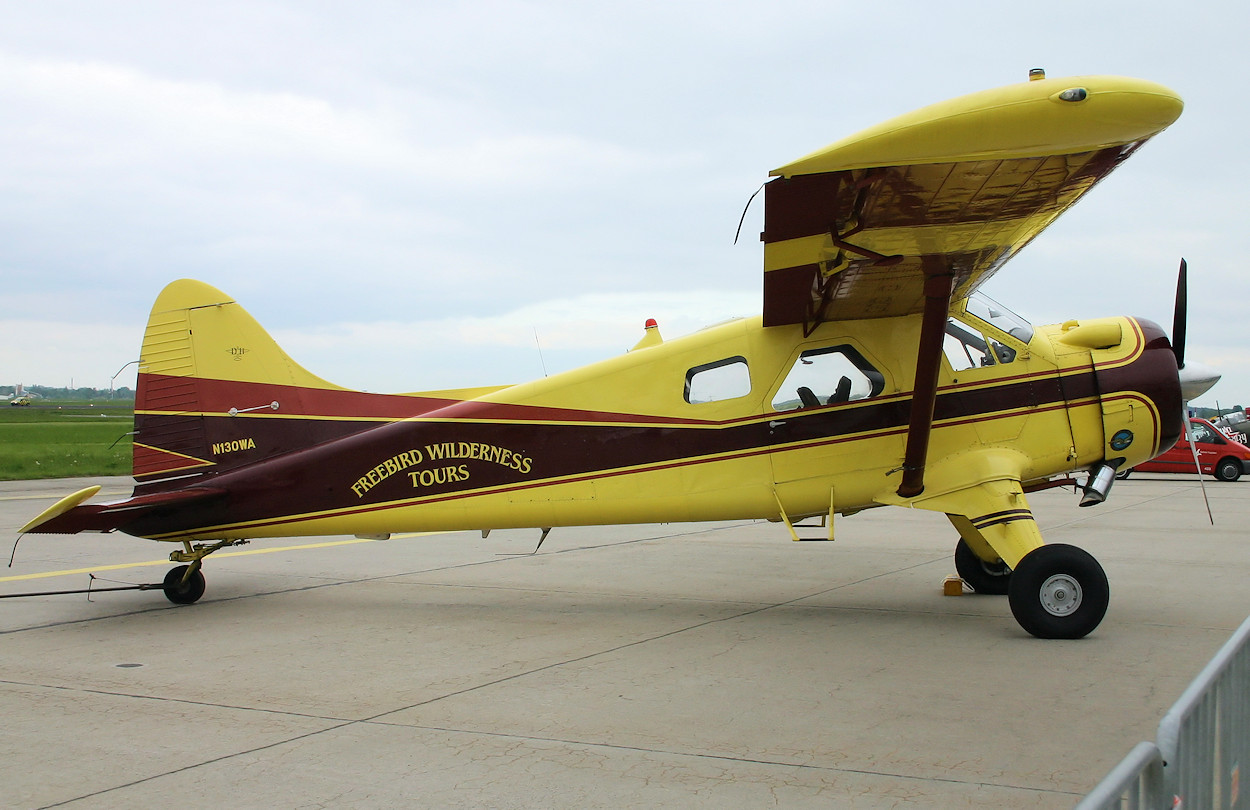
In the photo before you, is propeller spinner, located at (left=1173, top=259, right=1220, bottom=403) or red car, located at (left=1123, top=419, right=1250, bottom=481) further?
red car, located at (left=1123, top=419, right=1250, bottom=481)

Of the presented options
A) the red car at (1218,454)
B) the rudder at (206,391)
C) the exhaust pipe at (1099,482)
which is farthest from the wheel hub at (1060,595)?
the red car at (1218,454)

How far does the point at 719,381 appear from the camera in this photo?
8031 millimetres

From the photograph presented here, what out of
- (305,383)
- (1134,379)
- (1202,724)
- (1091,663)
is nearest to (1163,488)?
(1134,379)

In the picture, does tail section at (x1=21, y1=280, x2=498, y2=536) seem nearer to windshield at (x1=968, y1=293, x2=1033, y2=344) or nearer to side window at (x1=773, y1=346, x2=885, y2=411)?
side window at (x1=773, y1=346, x2=885, y2=411)

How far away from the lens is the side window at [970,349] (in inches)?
305

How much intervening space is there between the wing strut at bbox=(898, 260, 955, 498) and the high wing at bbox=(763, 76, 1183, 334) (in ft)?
0.32

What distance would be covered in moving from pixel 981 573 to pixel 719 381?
319 cm

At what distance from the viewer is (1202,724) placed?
2.45 m

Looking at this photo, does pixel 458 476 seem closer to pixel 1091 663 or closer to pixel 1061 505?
pixel 1091 663

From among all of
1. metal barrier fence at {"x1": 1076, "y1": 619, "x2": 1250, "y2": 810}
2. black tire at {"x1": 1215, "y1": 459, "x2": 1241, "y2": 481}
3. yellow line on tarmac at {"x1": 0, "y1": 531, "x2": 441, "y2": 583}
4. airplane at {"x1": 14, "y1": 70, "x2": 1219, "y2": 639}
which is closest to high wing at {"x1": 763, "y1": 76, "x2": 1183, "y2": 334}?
airplane at {"x1": 14, "y1": 70, "x2": 1219, "y2": 639}

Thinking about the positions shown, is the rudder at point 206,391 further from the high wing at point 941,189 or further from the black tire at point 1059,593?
the black tire at point 1059,593

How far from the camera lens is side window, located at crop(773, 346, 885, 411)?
782cm

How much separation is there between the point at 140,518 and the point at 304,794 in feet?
16.9

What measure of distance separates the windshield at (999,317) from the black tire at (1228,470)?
21.6 meters
